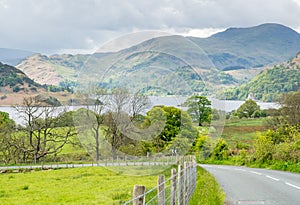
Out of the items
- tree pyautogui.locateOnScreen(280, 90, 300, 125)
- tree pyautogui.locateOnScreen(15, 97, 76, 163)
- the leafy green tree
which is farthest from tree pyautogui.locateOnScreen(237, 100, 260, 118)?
tree pyautogui.locateOnScreen(15, 97, 76, 163)

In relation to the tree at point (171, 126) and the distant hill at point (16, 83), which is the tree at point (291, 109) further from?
the distant hill at point (16, 83)

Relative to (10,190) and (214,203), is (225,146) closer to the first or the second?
(10,190)

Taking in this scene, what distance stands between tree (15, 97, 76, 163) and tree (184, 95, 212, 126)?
133 ft

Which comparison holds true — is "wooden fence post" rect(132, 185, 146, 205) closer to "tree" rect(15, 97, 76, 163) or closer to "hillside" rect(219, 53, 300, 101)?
"tree" rect(15, 97, 76, 163)

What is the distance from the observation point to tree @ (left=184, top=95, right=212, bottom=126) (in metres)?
13.3

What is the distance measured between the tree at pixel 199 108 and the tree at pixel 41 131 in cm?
4063

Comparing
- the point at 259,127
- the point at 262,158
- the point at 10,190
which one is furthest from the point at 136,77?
the point at 259,127

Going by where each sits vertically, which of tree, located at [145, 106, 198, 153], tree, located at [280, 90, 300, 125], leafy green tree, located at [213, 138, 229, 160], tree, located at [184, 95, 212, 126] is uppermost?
tree, located at [280, 90, 300, 125]

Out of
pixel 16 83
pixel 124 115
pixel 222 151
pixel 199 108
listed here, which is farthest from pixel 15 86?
pixel 199 108

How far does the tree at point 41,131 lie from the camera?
53750mm

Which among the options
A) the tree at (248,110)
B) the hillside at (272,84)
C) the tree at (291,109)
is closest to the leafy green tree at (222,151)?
the tree at (291,109)

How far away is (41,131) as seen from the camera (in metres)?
56.3

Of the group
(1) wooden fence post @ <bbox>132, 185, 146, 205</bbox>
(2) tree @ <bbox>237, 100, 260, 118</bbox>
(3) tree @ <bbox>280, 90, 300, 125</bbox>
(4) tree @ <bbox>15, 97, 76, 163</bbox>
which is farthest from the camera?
(2) tree @ <bbox>237, 100, 260, 118</bbox>

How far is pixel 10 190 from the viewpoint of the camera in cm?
2309
